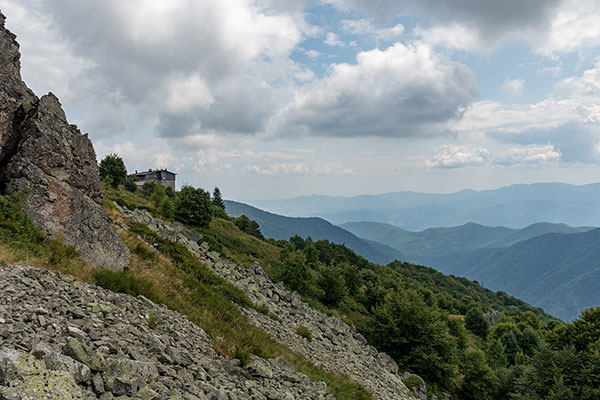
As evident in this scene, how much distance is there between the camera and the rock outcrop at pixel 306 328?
19.3m

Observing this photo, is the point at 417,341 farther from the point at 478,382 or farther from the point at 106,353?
the point at 106,353

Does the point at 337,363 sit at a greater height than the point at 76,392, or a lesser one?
lesser

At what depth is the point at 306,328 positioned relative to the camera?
23.6 m

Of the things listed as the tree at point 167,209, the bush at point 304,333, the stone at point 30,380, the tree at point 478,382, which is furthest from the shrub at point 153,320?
the tree at point 167,209

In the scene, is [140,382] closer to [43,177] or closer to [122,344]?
[122,344]

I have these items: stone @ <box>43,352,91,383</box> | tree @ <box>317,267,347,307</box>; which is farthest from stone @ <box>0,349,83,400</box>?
tree @ <box>317,267,347,307</box>

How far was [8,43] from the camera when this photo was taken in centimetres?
1462

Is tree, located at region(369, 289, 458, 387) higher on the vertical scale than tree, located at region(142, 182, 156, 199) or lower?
lower

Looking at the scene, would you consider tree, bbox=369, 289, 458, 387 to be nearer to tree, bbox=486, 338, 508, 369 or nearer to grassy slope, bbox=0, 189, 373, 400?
tree, bbox=486, 338, 508, 369

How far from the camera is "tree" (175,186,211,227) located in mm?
43906

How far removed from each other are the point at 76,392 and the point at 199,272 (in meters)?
17.4

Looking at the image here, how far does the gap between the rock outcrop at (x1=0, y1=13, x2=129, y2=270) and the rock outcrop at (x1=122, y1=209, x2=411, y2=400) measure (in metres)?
9.48

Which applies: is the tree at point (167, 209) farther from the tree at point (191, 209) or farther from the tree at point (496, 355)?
the tree at point (496, 355)

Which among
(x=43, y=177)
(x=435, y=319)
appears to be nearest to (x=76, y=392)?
(x=43, y=177)
